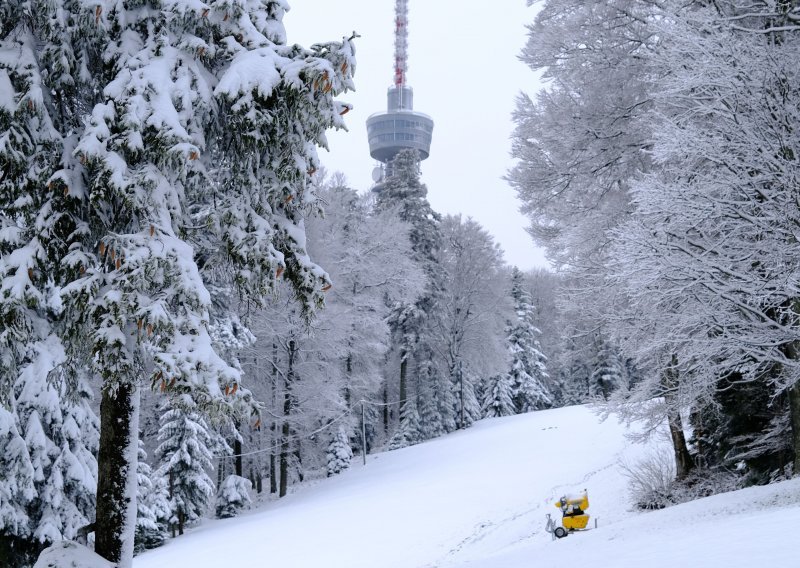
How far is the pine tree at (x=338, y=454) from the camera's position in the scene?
903 inches

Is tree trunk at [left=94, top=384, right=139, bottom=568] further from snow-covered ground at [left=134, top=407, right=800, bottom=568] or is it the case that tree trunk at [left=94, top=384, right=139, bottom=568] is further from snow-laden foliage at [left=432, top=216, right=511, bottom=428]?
snow-laden foliage at [left=432, top=216, right=511, bottom=428]

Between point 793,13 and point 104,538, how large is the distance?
8650 mm

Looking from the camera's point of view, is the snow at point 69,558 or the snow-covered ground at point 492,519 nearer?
the snow at point 69,558

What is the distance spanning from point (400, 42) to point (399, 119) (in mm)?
12949

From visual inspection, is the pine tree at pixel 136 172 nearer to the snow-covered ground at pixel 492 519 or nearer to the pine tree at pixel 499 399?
the snow-covered ground at pixel 492 519

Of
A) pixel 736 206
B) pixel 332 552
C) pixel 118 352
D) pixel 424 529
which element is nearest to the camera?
pixel 118 352

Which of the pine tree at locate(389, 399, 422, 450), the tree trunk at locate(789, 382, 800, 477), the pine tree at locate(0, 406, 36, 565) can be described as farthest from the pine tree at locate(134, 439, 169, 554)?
the pine tree at locate(389, 399, 422, 450)

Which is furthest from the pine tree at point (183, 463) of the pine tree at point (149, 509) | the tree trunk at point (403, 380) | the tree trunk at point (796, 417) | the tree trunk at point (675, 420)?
the tree trunk at point (796, 417)

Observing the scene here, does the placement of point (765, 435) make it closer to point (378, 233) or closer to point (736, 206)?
point (736, 206)

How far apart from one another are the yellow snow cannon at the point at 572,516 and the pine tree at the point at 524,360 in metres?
27.3

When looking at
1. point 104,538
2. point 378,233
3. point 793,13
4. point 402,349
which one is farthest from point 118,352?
point 402,349

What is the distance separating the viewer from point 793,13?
617 cm

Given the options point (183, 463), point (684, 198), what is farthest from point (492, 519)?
point (183, 463)

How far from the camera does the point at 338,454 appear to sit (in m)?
23.0
